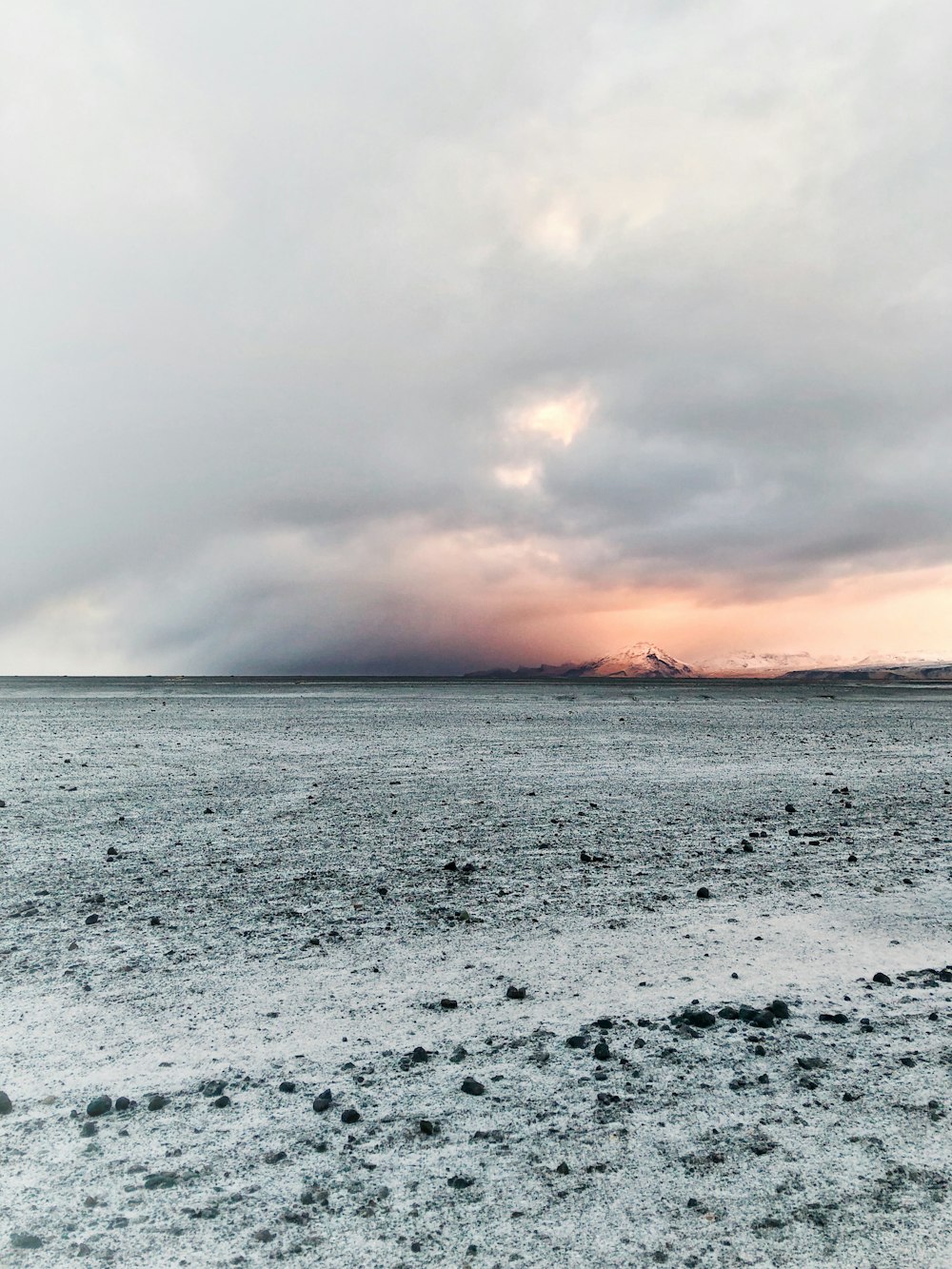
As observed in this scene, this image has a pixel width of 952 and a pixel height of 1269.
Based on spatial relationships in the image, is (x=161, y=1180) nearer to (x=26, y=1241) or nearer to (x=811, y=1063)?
(x=26, y=1241)

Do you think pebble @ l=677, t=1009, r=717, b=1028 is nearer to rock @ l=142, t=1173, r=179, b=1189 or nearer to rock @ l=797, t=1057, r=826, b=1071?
rock @ l=797, t=1057, r=826, b=1071

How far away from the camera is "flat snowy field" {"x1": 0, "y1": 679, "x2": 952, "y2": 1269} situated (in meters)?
3.81

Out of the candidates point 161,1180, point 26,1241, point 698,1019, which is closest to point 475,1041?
point 698,1019

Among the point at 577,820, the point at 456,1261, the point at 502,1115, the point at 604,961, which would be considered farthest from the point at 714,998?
the point at 577,820

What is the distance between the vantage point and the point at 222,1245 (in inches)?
144

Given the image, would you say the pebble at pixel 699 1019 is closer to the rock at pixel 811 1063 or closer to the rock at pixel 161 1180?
the rock at pixel 811 1063

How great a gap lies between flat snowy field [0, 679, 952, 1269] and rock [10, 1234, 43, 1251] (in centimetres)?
3

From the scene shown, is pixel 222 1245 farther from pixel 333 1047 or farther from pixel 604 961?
pixel 604 961

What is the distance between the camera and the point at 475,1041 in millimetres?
5684

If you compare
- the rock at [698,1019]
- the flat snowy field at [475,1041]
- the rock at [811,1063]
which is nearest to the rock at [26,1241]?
the flat snowy field at [475,1041]

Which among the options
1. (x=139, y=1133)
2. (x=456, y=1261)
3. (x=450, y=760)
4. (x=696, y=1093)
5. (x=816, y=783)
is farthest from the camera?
(x=450, y=760)

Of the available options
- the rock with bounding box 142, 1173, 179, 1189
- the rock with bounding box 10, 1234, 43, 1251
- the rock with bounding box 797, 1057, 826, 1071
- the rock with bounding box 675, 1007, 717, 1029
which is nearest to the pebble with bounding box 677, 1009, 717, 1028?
the rock with bounding box 675, 1007, 717, 1029

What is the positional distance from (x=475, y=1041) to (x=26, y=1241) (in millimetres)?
2900

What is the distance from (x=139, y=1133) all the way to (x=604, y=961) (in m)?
4.07
